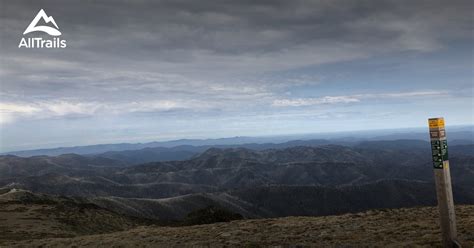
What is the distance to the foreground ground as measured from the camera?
17.9 m

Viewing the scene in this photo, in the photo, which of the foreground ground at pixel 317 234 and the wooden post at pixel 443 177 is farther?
the foreground ground at pixel 317 234

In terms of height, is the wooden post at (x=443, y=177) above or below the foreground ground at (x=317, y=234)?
above

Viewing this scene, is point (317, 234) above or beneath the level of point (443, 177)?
beneath

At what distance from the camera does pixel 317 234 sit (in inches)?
851

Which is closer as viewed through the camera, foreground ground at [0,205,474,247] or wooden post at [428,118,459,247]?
wooden post at [428,118,459,247]

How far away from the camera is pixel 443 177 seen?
47.4 ft

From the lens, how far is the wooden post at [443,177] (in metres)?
14.3

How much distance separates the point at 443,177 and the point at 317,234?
29.3ft

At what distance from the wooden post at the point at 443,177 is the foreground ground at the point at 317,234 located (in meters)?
0.86

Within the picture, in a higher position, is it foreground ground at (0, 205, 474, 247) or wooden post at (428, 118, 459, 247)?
wooden post at (428, 118, 459, 247)

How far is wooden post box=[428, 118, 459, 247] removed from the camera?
563 inches

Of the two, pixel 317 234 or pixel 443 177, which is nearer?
pixel 443 177

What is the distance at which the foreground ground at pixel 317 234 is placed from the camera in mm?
17922

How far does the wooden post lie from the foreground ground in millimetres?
857
